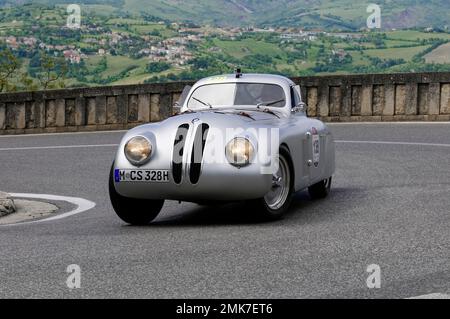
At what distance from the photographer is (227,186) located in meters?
9.01

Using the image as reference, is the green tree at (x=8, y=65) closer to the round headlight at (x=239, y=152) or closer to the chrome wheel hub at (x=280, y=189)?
the chrome wheel hub at (x=280, y=189)

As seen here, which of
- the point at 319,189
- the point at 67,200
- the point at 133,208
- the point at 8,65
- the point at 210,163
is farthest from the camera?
the point at 8,65

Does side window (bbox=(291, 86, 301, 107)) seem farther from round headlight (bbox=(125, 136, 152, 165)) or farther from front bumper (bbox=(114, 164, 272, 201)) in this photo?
round headlight (bbox=(125, 136, 152, 165))

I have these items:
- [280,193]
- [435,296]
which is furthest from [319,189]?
[435,296]

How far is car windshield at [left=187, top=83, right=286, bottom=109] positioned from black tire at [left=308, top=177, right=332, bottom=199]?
1.08 m

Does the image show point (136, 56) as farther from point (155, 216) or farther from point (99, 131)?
point (155, 216)

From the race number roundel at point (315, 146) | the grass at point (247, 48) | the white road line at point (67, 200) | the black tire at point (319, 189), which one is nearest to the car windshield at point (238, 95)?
the race number roundel at point (315, 146)

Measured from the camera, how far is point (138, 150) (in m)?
9.22

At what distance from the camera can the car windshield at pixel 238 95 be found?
10586 mm

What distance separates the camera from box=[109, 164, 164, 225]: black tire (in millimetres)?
9523

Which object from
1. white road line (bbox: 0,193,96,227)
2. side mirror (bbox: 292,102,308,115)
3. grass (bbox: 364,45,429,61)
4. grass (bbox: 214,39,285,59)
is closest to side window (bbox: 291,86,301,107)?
side mirror (bbox: 292,102,308,115)

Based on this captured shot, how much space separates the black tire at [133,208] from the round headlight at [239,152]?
1162 millimetres

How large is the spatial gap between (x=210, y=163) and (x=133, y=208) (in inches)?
44.0

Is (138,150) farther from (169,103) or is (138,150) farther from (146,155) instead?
(169,103)
